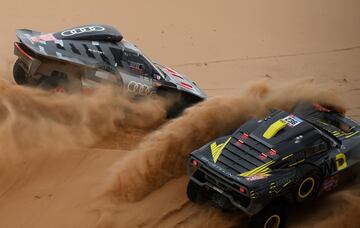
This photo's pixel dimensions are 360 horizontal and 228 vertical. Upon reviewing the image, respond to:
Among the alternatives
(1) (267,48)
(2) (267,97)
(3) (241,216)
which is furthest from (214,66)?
(3) (241,216)

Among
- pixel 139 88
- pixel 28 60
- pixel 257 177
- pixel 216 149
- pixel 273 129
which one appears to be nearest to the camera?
pixel 257 177

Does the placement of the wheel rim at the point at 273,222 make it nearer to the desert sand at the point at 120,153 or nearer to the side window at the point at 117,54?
the desert sand at the point at 120,153

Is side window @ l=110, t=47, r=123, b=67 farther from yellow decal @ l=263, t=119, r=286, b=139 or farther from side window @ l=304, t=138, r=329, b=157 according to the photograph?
side window @ l=304, t=138, r=329, b=157

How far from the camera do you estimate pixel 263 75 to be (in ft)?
47.7

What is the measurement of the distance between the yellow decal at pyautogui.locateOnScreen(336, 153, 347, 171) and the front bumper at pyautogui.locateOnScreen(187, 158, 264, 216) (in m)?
1.41

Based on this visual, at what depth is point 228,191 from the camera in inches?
246

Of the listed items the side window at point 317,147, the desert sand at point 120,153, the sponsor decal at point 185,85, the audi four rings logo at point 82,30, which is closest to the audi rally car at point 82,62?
the audi four rings logo at point 82,30

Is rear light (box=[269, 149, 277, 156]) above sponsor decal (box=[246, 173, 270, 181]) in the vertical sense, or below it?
above

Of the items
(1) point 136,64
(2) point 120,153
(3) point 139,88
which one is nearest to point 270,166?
(2) point 120,153

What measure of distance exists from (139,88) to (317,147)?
12.1 ft

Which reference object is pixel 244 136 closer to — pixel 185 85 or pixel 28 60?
pixel 185 85

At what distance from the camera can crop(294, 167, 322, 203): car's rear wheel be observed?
21.3ft


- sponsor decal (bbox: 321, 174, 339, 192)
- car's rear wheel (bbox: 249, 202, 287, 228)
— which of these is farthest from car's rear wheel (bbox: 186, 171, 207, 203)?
sponsor decal (bbox: 321, 174, 339, 192)

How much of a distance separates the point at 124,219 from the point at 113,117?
2.59 m
